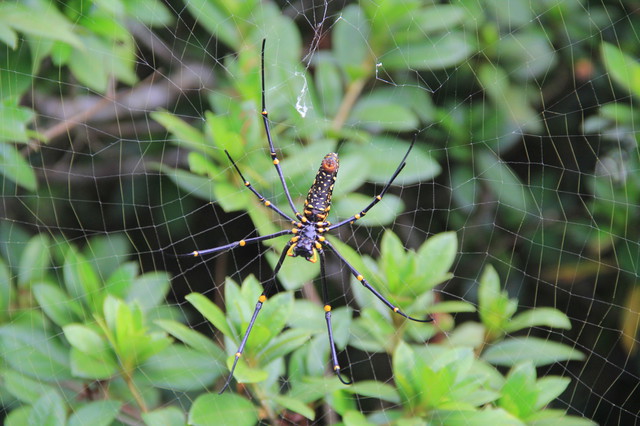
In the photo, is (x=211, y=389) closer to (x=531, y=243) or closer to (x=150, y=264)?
(x=150, y=264)

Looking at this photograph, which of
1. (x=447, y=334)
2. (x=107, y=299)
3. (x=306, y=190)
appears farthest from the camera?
(x=306, y=190)

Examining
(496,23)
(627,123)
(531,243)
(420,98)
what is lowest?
(531,243)

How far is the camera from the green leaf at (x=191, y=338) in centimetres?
162

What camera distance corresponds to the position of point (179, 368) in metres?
1.72

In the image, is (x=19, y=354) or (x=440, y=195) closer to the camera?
(x=19, y=354)

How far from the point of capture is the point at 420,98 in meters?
2.35

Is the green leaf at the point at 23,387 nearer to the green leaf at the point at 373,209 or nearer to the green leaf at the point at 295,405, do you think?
the green leaf at the point at 295,405

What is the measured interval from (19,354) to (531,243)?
1.89m

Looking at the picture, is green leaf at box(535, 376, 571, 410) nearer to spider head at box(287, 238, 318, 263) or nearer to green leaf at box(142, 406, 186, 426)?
spider head at box(287, 238, 318, 263)

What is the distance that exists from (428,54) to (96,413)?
1.57 m

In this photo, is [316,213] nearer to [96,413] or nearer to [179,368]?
[179,368]

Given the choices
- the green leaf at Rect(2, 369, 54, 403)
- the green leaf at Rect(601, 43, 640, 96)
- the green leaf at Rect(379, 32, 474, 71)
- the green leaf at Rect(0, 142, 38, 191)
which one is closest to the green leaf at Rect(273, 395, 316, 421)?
the green leaf at Rect(2, 369, 54, 403)

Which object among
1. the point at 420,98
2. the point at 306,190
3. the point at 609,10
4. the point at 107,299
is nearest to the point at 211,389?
the point at 107,299

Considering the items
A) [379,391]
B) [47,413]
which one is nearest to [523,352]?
[379,391]
